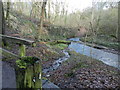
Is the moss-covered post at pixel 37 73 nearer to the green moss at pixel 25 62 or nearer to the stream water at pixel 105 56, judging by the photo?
the green moss at pixel 25 62

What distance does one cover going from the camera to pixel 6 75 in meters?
2.96

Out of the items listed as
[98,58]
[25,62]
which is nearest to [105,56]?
[98,58]

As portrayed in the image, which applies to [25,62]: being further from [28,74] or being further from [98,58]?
[98,58]

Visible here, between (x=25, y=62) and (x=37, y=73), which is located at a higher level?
(x=25, y=62)

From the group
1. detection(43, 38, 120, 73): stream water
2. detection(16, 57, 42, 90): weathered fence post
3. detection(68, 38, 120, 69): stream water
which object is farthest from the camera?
detection(68, 38, 120, 69): stream water

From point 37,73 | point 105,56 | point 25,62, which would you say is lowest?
point 105,56

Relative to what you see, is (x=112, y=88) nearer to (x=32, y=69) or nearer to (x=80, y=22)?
(x=32, y=69)

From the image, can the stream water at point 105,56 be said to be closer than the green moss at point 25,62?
No

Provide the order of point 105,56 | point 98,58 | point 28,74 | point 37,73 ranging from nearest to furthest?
point 28,74
point 37,73
point 98,58
point 105,56

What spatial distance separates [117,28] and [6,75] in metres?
21.6

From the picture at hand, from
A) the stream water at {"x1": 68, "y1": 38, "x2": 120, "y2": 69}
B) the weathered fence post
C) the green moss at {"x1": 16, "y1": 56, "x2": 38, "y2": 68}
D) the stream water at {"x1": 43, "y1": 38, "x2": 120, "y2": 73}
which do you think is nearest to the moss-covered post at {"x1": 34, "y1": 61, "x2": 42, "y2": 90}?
the weathered fence post

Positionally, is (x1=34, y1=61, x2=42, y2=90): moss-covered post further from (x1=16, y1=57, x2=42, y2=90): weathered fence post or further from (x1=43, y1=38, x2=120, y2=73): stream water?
(x1=43, y1=38, x2=120, y2=73): stream water

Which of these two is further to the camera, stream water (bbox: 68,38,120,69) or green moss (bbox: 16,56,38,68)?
stream water (bbox: 68,38,120,69)

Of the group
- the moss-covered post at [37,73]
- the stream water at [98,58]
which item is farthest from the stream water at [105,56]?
the moss-covered post at [37,73]
